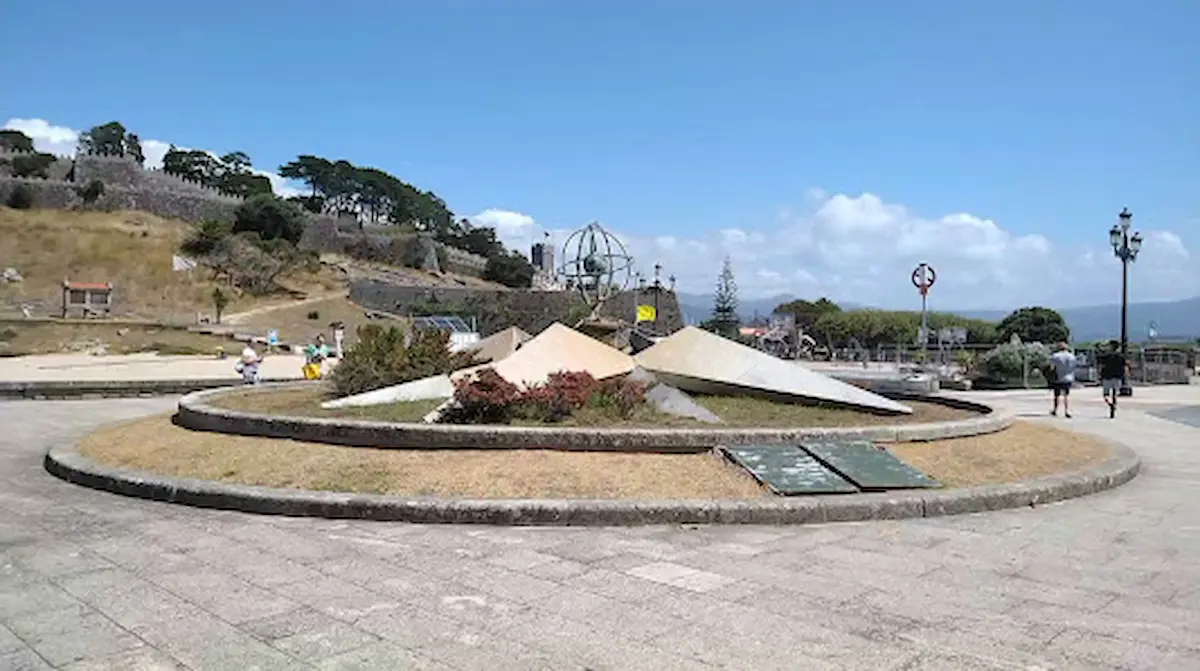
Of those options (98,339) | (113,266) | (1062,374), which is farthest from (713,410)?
(113,266)

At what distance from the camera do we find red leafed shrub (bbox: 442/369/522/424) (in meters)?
8.56

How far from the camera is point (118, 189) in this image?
8144cm

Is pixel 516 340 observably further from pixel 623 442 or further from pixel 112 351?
pixel 112 351

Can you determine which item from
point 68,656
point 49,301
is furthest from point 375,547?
point 49,301

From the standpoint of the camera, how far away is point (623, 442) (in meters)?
7.68

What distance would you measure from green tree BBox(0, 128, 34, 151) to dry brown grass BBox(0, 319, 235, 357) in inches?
2854

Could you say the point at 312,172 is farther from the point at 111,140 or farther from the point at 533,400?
the point at 533,400

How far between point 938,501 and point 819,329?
6505cm

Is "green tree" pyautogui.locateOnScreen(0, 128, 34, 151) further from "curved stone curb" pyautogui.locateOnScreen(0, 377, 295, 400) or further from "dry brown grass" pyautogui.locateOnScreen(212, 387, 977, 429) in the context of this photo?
"dry brown grass" pyautogui.locateOnScreen(212, 387, 977, 429)

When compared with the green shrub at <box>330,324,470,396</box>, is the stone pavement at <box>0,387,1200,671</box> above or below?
below

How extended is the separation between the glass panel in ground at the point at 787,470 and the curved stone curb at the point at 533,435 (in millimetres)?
205

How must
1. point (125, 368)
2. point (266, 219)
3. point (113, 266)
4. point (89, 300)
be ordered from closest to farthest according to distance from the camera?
point (125, 368)
point (89, 300)
point (113, 266)
point (266, 219)

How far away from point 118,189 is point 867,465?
88036mm

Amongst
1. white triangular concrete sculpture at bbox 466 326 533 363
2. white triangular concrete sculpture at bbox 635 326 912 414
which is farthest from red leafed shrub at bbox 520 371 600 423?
white triangular concrete sculpture at bbox 466 326 533 363
